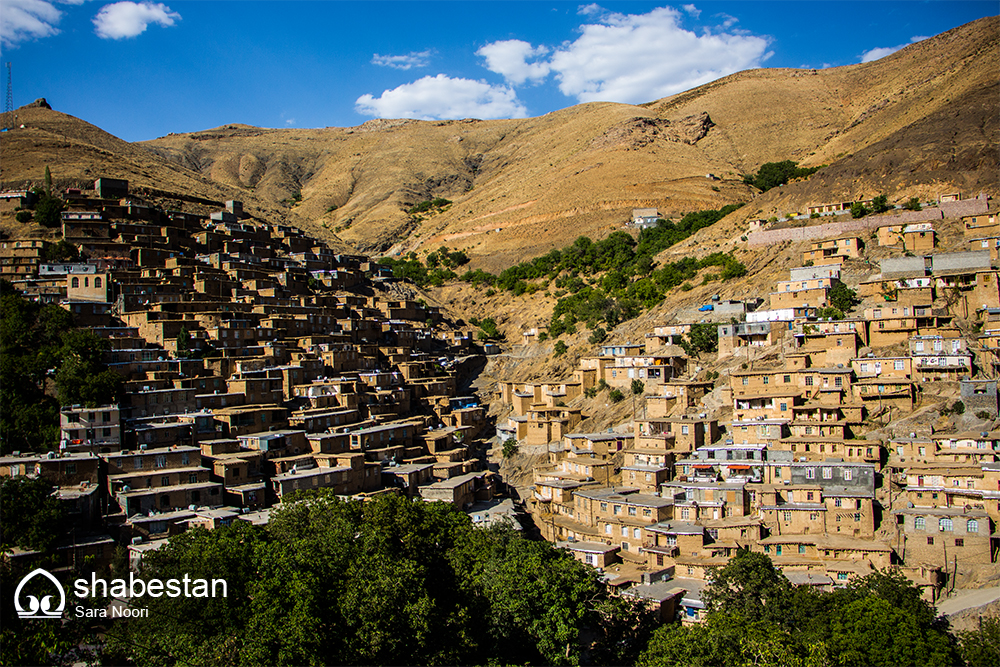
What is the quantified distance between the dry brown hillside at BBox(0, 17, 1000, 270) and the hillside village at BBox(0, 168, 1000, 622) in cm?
1141

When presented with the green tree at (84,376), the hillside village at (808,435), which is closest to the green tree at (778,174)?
the hillside village at (808,435)

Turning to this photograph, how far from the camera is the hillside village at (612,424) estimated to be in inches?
1142

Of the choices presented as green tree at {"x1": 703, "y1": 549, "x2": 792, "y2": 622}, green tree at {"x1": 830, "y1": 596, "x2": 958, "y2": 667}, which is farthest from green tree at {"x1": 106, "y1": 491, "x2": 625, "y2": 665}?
green tree at {"x1": 830, "y1": 596, "x2": 958, "y2": 667}

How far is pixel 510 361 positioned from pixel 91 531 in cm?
3527

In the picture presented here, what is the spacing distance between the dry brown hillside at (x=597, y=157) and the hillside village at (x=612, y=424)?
449 inches

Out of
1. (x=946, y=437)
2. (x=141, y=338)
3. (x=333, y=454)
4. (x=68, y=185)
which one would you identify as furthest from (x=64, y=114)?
(x=946, y=437)

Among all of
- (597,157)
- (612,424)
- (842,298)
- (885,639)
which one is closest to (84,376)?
(612,424)

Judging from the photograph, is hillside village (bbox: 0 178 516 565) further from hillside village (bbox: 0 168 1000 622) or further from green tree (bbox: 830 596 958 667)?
green tree (bbox: 830 596 958 667)

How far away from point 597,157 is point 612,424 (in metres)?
63.9

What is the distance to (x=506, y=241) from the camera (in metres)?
87.4

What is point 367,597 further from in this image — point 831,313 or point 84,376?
point 831,313

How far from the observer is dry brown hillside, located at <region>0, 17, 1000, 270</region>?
59.2m

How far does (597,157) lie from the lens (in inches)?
3930

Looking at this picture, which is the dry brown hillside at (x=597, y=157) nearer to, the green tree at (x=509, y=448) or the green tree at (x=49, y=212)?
the green tree at (x=49, y=212)
